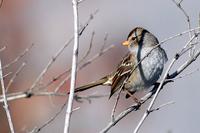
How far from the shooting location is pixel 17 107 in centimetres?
1616

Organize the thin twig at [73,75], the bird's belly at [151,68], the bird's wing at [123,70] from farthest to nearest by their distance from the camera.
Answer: the bird's wing at [123,70], the bird's belly at [151,68], the thin twig at [73,75]

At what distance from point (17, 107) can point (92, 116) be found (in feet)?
4.96

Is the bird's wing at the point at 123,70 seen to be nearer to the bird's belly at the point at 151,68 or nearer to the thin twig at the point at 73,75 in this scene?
the bird's belly at the point at 151,68

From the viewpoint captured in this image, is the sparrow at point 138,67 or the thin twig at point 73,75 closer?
the thin twig at point 73,75

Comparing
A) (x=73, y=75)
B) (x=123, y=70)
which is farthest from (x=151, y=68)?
(x=73, y=75)

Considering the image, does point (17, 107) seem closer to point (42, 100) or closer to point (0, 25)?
point (42, 100)

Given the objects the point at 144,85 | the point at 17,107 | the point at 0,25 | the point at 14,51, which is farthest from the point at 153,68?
the point at 0,25

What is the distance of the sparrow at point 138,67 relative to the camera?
8.54m

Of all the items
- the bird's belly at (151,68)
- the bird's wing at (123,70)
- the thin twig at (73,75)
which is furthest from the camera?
the bird's wing at (123,70)

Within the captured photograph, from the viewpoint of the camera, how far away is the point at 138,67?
28.7ft

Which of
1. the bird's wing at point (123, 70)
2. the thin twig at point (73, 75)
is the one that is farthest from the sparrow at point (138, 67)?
the thin twig at point (73, 75)

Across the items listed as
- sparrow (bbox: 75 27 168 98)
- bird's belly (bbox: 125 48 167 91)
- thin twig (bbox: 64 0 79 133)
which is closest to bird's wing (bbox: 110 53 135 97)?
sparrow (bbox: 75 27 168 98)

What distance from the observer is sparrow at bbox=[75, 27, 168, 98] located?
28.0 feet

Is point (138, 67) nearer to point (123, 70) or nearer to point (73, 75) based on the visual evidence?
point (123, 70)
